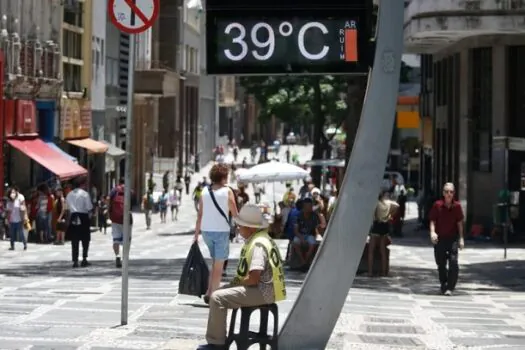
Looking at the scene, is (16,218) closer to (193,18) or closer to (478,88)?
(478,88)

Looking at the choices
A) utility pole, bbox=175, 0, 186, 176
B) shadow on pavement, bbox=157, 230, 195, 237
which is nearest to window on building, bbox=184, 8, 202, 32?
utility pole, bbox=175, 0, 186, 176

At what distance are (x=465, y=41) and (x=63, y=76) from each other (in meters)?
15.1

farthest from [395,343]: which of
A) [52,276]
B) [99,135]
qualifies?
[99,135]

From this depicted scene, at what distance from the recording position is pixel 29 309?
53.4 ft

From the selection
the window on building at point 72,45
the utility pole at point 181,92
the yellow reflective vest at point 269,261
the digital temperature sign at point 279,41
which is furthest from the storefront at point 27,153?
the utility pole at point 181,92

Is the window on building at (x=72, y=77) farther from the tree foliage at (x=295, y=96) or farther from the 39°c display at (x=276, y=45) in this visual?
the 39°c display at (x=276, y=45)

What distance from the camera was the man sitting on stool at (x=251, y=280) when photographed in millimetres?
11211

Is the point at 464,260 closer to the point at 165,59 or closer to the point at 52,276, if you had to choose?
the point at 52,276

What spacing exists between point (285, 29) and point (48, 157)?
3226cm

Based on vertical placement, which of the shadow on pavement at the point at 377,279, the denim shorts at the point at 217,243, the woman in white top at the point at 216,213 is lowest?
the shadow on pavement at the point at 377,279

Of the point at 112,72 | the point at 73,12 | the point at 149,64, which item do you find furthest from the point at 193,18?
the point at 73,12

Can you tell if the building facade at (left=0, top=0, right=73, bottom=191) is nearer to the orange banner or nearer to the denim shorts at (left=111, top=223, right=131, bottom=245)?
the denim shorts at (left=111, top=223, right=131, bottom=245)

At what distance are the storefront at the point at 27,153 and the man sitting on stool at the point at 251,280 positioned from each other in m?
29.7

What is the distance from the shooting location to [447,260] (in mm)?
21594
